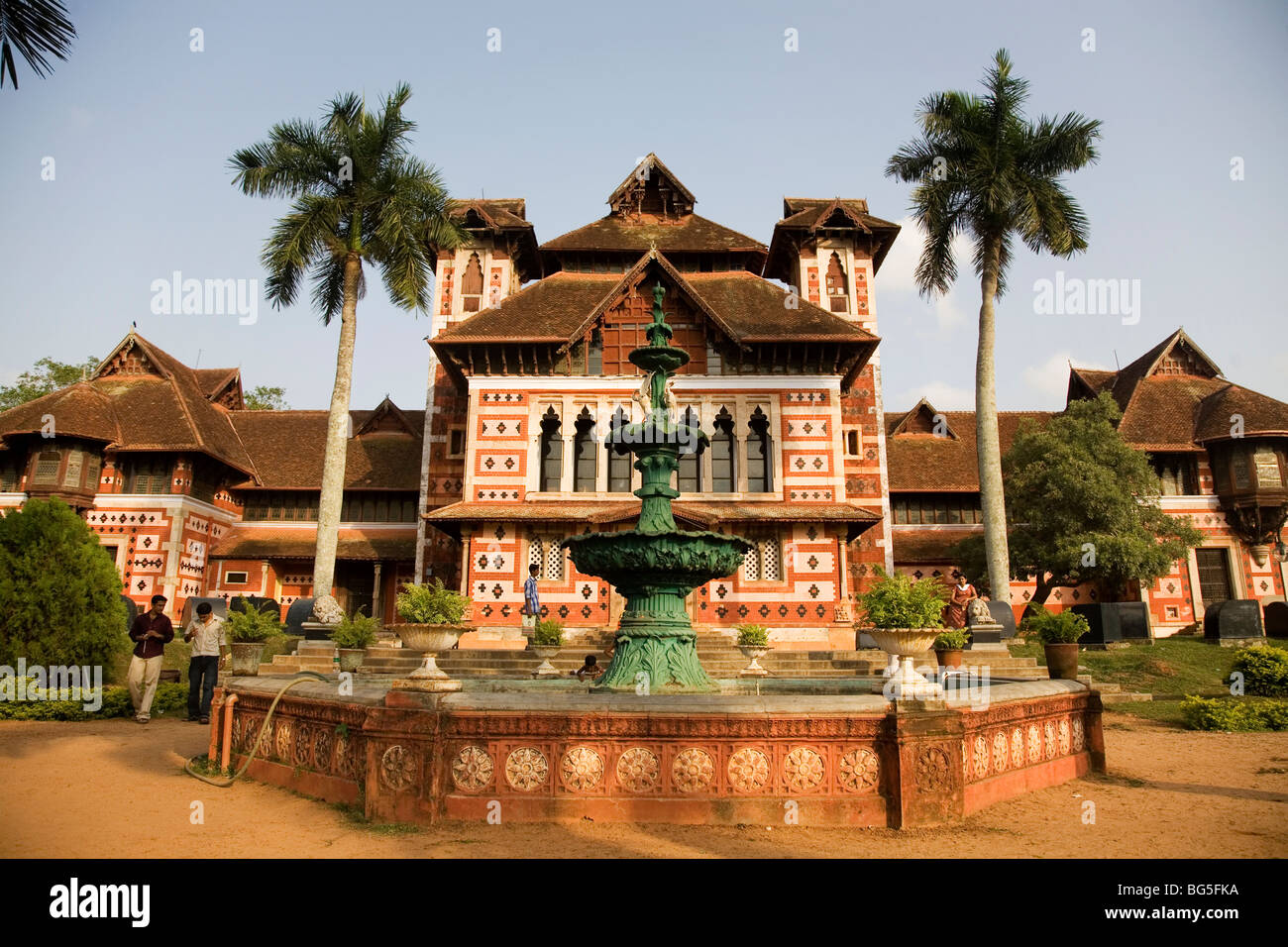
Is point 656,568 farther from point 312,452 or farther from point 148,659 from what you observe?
point 312,452

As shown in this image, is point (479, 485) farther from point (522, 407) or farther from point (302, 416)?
point (302, 416)

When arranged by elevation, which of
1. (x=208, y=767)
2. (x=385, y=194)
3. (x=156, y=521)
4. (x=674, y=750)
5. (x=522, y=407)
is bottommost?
(x=208, y=767)

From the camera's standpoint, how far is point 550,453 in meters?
27.1

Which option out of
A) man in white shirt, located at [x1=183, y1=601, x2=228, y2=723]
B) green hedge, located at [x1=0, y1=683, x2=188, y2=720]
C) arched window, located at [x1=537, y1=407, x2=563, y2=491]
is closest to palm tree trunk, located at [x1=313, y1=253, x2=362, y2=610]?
arched window, located at [x1=537, y1=407, x2=563, y2=491]

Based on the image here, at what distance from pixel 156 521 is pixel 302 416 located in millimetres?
8975

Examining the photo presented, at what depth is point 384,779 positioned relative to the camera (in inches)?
282

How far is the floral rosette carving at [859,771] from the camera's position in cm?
707

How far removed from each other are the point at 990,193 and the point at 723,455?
1134cm

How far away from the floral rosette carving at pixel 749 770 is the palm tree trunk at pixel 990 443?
1967cm

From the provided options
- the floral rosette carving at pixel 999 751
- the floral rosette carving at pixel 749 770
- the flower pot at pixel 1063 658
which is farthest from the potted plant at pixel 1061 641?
the floral rosette carving at pixel 749 770

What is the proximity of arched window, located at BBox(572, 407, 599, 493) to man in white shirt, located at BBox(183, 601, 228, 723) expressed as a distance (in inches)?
539
